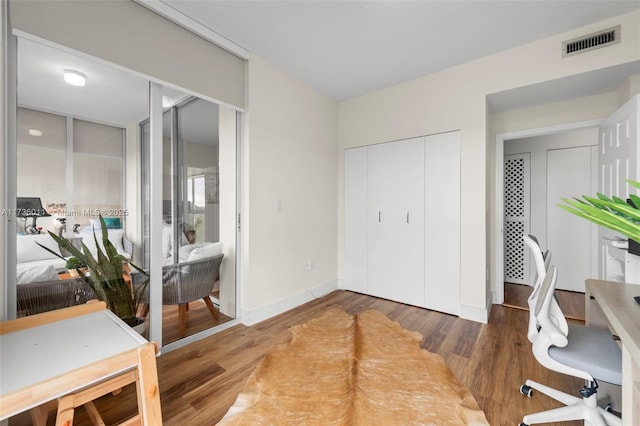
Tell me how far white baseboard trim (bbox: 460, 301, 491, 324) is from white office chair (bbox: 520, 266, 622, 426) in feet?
4.39

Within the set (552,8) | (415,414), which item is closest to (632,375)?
(415,414)

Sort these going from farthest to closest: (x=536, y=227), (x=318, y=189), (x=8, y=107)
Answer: (x=536, y=227)
(x=318, y=189)
(x=8, y=107)

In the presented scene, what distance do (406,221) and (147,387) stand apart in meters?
2.90

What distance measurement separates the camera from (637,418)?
2.88ft

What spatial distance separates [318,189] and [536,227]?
Result: 3363 millimetres

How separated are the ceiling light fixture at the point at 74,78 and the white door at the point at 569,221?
530cm

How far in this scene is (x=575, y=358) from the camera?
1.24 m

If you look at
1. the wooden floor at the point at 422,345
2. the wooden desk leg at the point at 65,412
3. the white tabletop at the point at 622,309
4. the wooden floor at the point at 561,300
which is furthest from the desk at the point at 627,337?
the wooden desk leg at the point at 65,412

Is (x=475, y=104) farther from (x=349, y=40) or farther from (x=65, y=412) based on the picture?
(x=65, y=412)

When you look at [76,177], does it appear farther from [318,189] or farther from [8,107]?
[318,189]

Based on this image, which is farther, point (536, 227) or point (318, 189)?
point (536, 227)

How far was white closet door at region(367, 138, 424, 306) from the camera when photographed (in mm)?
3143

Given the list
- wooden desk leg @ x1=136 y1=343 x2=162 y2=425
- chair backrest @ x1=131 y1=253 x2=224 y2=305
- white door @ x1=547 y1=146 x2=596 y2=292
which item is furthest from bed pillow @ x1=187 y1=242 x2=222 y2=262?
white door @ x1=547 y1=146 x2=596 y2=292

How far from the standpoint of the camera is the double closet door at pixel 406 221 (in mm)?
2922
